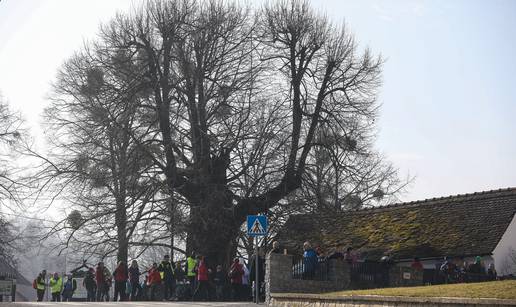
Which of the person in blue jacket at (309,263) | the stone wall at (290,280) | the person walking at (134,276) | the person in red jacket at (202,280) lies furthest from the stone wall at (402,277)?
the person walking at (134,276)

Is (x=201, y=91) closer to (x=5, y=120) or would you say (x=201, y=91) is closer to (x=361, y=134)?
(x=361, y=134)

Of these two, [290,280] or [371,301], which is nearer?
[371,301]

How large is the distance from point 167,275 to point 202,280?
2682mm

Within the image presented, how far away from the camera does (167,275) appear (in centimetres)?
3578

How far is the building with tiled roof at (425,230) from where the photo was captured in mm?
39812

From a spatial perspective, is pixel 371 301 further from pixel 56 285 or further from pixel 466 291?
pixel 56 285

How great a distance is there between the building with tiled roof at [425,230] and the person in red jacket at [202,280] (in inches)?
372

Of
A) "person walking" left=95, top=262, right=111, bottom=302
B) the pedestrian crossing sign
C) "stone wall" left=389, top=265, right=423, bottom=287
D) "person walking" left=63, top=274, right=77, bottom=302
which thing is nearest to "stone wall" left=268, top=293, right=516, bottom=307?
the pedestrian crossing sign

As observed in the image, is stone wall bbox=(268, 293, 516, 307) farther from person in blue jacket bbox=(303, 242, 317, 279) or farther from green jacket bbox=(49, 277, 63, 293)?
green jacket bbox=(49, 277, 63, 293)

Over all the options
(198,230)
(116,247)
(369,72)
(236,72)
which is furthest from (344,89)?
(116,247)

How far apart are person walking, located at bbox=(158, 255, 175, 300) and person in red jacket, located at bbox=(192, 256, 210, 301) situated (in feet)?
6.05

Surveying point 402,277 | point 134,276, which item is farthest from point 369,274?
point 134,276

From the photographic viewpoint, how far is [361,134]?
45688mm

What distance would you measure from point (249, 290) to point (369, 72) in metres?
15.6
